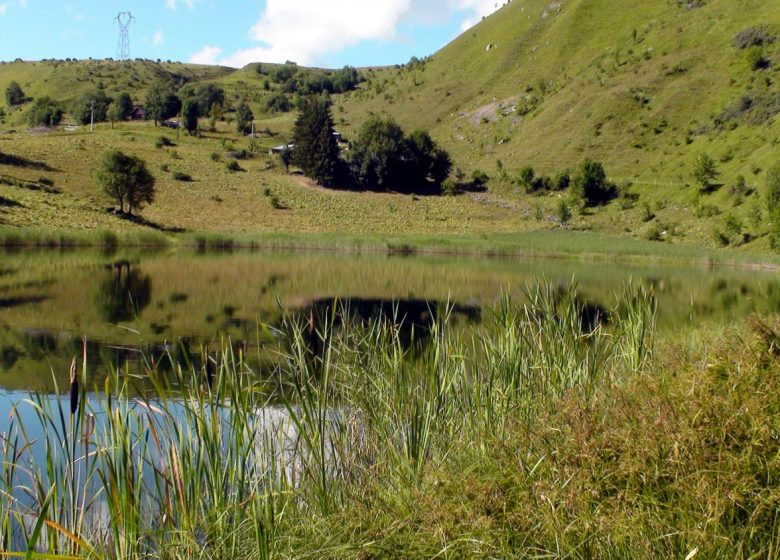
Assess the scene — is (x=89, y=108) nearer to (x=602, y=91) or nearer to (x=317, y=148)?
(x=317, y=148)

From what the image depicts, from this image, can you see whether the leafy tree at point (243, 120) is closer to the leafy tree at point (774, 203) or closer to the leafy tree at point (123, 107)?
the leafy tree at point (123, 107)

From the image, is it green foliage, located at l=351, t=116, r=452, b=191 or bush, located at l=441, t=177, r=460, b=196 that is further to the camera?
bush, located at l=441, t=177, r=460, b=196

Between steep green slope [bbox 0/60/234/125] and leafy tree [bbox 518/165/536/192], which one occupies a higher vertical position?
steep green slope [bbox 0/60/234/125]

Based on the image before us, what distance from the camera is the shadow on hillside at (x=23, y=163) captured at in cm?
6197

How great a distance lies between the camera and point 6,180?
56.4 m

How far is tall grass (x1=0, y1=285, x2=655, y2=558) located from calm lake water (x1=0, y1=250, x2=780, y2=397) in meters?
1.25

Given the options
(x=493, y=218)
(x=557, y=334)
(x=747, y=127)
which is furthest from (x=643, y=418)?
(x=747, y=127)

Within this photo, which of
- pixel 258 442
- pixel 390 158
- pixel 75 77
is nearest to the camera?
pixel 258 442

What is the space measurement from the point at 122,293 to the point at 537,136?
74716 mm

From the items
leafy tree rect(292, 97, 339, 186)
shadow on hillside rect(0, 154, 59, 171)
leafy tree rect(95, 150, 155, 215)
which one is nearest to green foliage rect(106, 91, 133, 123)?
leafy tree rect(292, 97, 339, 186)

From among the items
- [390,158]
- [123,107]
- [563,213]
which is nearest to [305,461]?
[563,213]

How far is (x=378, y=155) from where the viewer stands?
259 ft

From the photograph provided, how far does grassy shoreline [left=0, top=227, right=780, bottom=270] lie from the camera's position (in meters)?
49.8

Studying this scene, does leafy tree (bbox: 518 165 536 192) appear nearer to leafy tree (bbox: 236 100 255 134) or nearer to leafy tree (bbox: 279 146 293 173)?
leafy tree (bbox: 279 146 293 173)
